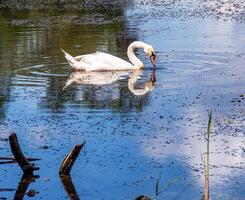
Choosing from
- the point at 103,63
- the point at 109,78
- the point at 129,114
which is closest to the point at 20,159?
the point at 129,114

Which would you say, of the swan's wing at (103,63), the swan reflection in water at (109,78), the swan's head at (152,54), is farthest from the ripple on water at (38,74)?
the swan's head at (152,54)

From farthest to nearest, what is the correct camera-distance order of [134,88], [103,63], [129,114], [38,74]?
[103,63] → [38,74] → [134,88] → [129,114]

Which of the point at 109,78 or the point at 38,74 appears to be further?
the point at 38,74

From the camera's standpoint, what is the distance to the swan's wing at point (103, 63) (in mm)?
16797

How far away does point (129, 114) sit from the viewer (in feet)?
40.4

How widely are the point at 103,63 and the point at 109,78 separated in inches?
36.1

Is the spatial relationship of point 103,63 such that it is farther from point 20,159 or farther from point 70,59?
point 20,159

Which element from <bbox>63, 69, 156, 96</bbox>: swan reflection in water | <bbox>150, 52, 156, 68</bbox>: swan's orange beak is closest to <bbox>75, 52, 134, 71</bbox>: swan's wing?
<bbox>63, 69, 156, 96</bbox>: swan reflection in water

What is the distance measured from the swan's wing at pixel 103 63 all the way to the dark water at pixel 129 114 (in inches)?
12.3

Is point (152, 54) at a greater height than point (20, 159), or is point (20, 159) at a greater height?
A: point (20, 159)

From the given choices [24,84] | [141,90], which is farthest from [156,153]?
[24,84]

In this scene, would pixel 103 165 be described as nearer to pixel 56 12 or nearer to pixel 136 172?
pixel 136 172

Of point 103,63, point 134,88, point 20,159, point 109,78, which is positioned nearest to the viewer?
point 20,159

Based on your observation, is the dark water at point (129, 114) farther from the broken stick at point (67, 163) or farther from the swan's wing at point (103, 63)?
the swan's wing at point (103, 63)
